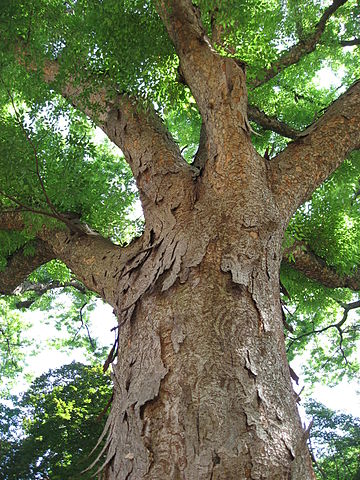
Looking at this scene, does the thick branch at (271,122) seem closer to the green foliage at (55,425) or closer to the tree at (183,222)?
the tree at (183,222)

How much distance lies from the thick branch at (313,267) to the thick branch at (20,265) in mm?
2608

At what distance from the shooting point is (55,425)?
5.80 meters

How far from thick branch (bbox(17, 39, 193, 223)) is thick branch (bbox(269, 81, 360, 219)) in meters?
0.63

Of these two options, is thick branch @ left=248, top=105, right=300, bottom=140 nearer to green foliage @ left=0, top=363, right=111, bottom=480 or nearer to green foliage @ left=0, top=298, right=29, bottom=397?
green foliage @ left=0, top=363, right=111, bottom=480

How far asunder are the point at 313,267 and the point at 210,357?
3.62 m

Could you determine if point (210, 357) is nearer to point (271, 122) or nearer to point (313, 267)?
point (313, 267)

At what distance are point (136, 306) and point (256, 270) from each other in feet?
2.28

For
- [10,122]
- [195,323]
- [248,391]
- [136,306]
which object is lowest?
[248,391]

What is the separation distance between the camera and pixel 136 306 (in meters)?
2.64

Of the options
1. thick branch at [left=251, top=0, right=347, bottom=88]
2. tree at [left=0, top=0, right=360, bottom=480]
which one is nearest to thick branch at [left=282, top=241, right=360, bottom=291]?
tree at [left=0, top=0, right=360, bottom=480]

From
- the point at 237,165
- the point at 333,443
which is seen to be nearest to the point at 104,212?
the point at 237,165

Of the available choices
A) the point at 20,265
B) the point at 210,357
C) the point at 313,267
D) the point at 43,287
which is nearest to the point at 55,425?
the point at 20,265

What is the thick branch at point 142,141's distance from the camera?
327cm

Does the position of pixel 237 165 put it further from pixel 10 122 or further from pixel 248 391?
pixel 10 122
